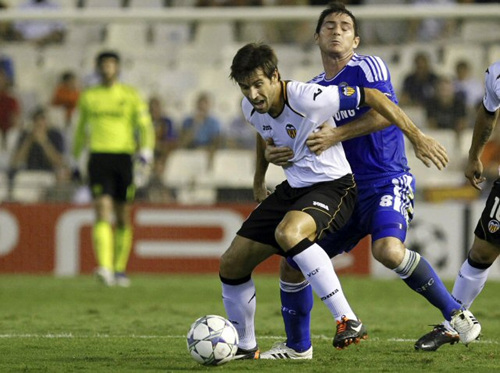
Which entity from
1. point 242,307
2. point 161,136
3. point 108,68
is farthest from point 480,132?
point 161,136

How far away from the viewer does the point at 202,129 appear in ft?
47.7

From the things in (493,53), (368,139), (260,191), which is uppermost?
(368,139)

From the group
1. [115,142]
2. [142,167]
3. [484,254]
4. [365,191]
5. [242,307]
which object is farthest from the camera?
[142,167]

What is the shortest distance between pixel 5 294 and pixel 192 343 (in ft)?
19.5

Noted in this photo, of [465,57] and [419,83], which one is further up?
[465,57]

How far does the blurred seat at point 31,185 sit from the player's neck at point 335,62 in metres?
7.79

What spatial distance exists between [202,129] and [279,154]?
815 cm

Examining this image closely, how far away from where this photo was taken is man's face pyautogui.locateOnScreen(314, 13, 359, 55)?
22.7 feet

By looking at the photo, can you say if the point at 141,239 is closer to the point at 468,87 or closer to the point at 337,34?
the point at 468,87

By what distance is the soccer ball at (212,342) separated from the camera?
19.8 feet

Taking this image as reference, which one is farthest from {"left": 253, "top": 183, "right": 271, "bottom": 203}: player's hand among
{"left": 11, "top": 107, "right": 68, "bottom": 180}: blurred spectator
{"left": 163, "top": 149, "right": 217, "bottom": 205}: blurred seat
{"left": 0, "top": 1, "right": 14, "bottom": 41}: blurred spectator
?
{"left": 0, "top": 1, "right": 14, "bottom": 41}: blurred spectator

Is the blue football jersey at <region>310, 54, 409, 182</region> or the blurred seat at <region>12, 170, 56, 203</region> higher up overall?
the blue football jersey at <region>310, 54, 409, 182</region>

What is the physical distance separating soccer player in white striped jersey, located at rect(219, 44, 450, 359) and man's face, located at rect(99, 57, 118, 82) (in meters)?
6.23

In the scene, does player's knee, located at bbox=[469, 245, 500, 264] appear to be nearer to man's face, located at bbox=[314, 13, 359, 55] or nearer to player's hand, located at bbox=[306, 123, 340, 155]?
player's hand, located at bbox=[306, 123, 340, 155]
